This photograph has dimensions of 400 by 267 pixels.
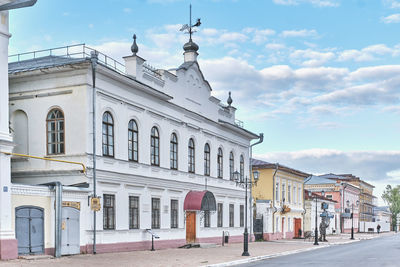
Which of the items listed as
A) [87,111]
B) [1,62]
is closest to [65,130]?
[87,111]

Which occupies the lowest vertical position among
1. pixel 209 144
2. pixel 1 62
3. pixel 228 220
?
pixel 228 220

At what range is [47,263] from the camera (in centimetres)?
1877

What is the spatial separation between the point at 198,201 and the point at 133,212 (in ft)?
18.7

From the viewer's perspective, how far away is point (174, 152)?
31.8 m

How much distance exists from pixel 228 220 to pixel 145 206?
11.8 metres

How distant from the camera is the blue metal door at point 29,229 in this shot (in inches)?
791

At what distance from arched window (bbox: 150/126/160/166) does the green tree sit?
11362 cm

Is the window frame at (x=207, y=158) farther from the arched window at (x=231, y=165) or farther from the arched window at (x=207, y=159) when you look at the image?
the arched window at (x=231, y=165)

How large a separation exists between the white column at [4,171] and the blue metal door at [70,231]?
2.98 meters

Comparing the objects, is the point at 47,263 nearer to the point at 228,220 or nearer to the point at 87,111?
the point at 87,111

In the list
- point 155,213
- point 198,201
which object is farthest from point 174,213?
point 155,213

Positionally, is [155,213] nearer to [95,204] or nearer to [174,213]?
[174,213]

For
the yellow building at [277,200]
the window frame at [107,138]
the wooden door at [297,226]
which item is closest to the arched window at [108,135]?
the window frame at [107,138]

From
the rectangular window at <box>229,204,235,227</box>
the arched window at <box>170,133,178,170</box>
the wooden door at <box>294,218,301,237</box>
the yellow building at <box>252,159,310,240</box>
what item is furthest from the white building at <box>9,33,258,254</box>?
the wooden door at <box>294,218,301,237</box>
